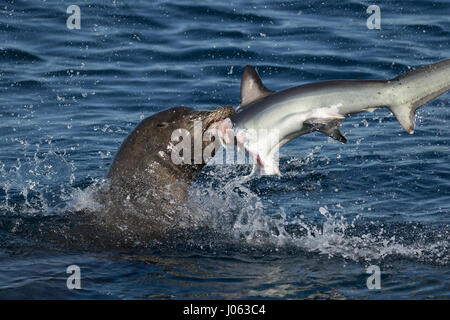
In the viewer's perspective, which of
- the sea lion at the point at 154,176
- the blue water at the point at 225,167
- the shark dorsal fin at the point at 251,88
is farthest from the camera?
the sea lion at the point at 154,176

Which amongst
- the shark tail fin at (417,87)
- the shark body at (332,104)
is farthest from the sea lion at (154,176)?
the shark tail fin at (417,87)

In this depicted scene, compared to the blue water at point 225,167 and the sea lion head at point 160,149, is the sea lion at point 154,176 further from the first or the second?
the blue water at point 225,167

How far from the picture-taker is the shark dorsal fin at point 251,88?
5285 millimetres

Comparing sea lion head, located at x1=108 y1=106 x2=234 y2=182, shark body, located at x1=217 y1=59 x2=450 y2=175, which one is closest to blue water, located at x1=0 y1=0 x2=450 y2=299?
sea lion head, located at x1=108 y1=106 x2=234 y2=182

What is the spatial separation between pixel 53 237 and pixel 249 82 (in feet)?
6.45

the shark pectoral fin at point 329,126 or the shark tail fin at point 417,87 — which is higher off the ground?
the shark tail fin at point 417,87

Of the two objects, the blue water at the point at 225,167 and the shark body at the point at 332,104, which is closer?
the shark body at the point at 332,104

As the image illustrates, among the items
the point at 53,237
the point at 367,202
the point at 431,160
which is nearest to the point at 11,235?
the point at 53,237

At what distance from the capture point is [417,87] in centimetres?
496

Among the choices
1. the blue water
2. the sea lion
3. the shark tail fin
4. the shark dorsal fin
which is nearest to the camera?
the shark tail fin

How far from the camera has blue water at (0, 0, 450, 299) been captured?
565cm

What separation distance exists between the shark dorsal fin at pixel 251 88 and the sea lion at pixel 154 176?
3.55 feet

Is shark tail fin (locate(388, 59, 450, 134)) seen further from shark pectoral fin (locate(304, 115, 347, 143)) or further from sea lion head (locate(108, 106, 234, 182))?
sea lion head (locate(108, 106, 234, 182))

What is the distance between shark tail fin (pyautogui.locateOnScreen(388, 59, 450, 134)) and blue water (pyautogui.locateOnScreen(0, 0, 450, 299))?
1173mm
